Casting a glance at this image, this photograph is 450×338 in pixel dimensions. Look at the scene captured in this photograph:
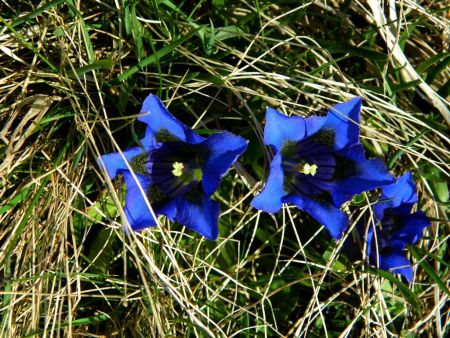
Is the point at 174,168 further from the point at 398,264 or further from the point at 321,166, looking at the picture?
the point at 398,264

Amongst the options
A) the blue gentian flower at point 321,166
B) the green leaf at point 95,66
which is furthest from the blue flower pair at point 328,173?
the green leaf at point 95,66

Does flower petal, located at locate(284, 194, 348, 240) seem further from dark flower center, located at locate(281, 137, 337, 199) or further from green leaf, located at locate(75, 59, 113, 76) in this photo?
green leaf, located at locate(75, 59, 113, 76)

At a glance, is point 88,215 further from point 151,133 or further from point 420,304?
point 420,304

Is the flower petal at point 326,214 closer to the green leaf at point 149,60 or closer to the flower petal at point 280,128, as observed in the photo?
the flower petal at point 280,128

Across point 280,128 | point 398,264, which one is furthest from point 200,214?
point 398,264

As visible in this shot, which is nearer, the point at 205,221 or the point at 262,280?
the point at 205,221

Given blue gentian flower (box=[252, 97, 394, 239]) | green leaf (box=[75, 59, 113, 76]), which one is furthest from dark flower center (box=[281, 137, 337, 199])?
green leaf (box=[75, 59, 113, 76])

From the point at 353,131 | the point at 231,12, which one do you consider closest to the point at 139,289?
the point at 353,131
